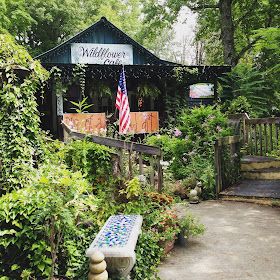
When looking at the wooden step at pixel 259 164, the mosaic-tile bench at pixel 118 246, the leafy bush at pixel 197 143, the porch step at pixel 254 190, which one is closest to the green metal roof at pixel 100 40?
the leafy bush at pixel 197 143

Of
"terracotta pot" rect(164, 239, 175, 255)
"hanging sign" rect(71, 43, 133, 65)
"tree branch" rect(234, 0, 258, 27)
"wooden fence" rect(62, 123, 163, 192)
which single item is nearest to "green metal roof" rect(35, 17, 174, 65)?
"hanging sign" rect(71, 43, 133, 65)

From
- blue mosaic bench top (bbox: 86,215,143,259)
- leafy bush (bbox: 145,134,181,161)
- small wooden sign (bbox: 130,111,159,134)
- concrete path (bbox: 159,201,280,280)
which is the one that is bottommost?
concrete path (bbox: 159,201,280,280)

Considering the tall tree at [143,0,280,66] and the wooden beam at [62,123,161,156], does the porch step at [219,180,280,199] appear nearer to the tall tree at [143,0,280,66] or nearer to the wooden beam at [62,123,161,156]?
the wooden beam at [62,123,161,156]

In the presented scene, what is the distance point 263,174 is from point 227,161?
1238 mm

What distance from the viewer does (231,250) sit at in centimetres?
493

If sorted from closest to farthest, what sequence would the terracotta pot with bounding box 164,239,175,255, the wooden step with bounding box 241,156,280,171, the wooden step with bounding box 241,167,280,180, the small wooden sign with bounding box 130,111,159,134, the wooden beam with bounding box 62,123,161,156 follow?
the terracotta pot with bounding box 164,239,175,255
the wooden beam with bounding box 62,123,161,156
the wooden step with bounding box 241,167,280,180
the wooden step with bounding box 241,156,280,171
the small wooden sign with bounding box 130,111,159,134

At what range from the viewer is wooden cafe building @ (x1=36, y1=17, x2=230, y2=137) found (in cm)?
1233

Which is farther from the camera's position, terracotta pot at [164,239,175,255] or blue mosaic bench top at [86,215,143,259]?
terracotta pot at [164,239,175,255]

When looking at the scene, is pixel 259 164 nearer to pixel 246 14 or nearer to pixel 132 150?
pixel 132 150

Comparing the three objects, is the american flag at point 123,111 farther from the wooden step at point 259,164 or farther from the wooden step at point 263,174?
the wooden step at point 263,174

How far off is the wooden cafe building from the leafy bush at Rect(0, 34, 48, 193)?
21.8 feet

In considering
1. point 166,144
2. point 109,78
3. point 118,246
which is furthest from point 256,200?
point 109,78

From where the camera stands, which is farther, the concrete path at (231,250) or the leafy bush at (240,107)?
the leafy bush at (240,107)

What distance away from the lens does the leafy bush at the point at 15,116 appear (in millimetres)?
4297
